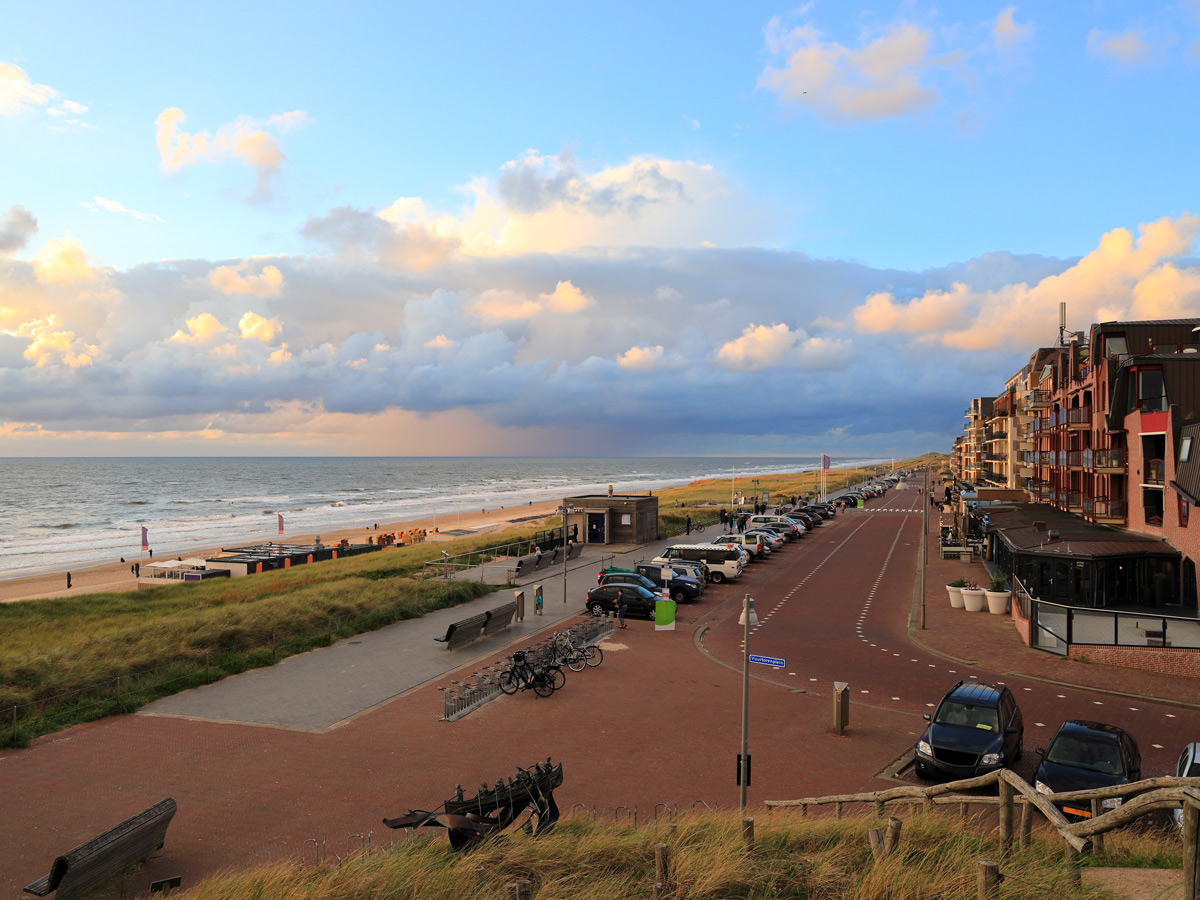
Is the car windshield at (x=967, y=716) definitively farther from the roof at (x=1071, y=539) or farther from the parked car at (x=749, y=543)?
the parked car at (x=749, y=543)

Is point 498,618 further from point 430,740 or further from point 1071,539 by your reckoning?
point 1071,539

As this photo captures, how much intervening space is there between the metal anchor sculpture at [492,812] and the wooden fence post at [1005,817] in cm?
518

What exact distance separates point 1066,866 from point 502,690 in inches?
524

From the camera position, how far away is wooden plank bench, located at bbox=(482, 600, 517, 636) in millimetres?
22773

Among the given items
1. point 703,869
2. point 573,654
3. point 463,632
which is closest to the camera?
point 703,869

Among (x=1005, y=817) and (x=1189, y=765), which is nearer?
(x=1005, y=817)

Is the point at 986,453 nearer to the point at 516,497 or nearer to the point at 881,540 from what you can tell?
the point at 881,540

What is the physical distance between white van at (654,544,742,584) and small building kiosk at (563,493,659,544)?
8.50m

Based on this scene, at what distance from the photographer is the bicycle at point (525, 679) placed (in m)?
17.3

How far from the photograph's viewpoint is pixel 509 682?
17.5 m

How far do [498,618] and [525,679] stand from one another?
613 cm

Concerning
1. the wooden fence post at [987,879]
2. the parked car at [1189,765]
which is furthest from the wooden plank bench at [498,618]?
the wooden fence post at [987,879]

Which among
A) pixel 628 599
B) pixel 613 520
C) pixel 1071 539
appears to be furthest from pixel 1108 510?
pixel 613 520

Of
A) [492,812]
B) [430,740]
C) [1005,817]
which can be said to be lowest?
[430,740]
